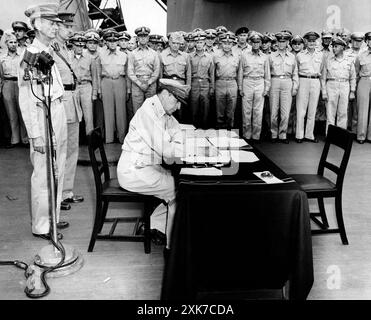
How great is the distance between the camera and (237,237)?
239cm

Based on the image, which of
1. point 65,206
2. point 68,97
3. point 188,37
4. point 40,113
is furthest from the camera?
point 188,37

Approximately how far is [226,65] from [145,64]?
4.42 ft

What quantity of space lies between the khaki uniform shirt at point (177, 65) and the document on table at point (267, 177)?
4859mm

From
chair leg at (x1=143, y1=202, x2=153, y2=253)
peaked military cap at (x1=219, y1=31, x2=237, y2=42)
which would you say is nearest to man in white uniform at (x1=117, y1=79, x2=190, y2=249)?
chair leg at (x1=143, y1=202, x2=153, y2=253)

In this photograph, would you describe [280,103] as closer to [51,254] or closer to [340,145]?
[340,145]

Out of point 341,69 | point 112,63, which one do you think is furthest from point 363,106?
point 112,63

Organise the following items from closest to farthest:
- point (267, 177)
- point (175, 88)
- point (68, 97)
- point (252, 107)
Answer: point (267, 177) → point (175, 88) → point (68, 97) → point (252, 107)

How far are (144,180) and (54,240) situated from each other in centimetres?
75

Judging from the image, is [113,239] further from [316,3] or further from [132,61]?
[316,3]

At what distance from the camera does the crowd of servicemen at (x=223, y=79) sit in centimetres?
704

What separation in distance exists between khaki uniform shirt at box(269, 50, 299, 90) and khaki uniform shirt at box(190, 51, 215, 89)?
1012mm

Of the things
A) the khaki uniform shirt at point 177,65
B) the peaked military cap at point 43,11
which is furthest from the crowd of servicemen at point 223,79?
the peaked military cap at point 43,11

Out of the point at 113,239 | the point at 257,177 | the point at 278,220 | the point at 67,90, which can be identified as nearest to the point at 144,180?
the point at 113,239

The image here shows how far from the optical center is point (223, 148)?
328 cm
